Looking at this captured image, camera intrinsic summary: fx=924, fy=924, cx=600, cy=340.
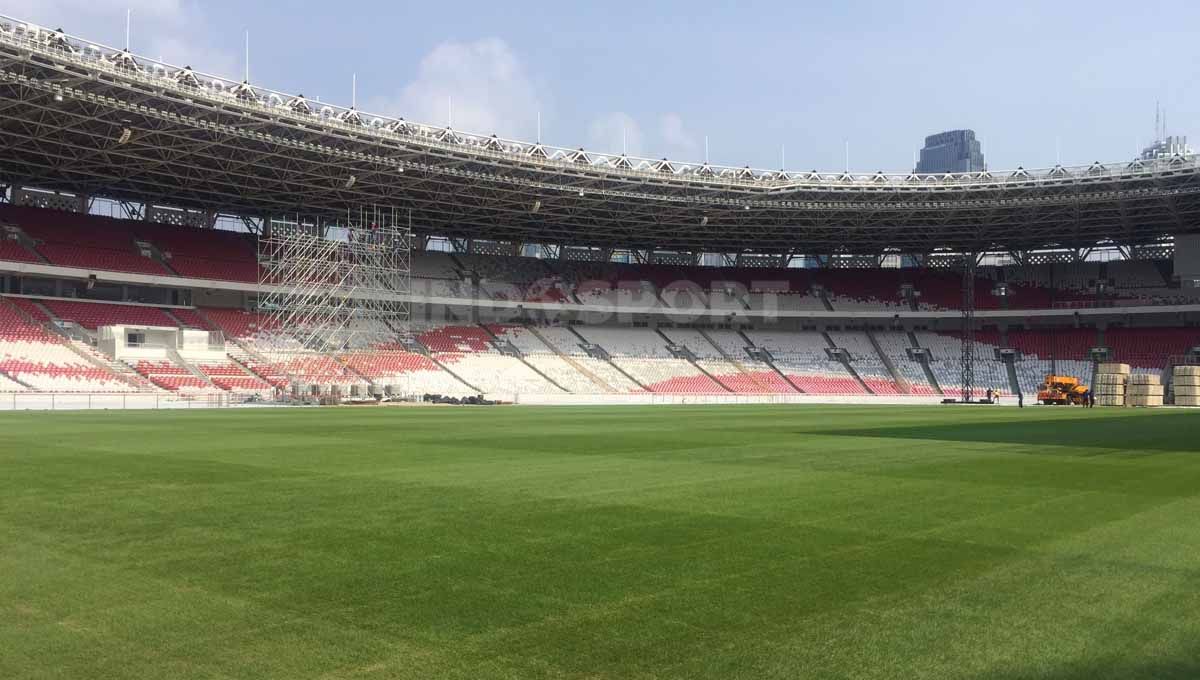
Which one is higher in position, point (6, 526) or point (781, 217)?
point (781, 217)

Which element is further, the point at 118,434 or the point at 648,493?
the point at 118,434

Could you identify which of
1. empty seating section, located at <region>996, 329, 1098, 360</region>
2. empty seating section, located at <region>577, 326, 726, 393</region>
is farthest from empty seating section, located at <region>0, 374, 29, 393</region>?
empty seating section, located at <region>996, 329, 1098, 360</region>

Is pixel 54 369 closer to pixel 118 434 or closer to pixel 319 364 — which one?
pixel 319 364

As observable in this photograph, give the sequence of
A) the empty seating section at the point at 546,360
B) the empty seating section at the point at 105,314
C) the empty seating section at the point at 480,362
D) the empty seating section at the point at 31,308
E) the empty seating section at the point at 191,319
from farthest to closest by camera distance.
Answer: the empty seating section at the point at 546,360 < the empty seating section at the point at 480,362 < the empty seating section at the point at 191,319 < the empty seating section at the point at 105,314 < the empty seating section at the point at 31,308

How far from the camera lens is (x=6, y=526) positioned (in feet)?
30.5

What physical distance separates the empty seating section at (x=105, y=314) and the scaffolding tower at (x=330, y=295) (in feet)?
19.8

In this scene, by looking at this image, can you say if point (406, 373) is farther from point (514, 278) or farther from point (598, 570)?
point (598, 570)

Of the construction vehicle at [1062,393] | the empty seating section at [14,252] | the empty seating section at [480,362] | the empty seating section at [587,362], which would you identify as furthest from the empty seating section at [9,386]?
the construction vehicle at [1062,393]

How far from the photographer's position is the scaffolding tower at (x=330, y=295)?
55344 mm

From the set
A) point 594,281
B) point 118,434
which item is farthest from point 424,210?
point 118,434

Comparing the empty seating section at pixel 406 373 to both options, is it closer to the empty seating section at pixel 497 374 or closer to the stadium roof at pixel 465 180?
the empty seating section at pixel 497 374

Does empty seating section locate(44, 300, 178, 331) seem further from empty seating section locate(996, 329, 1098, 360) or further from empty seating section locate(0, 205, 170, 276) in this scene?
empty seating section locate(996, 329, 1098, 360)

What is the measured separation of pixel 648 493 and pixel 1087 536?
5.08m

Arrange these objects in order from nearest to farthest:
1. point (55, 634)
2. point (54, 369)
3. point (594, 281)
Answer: point (55, 634) < point (54, 369) < point (594, 281)
